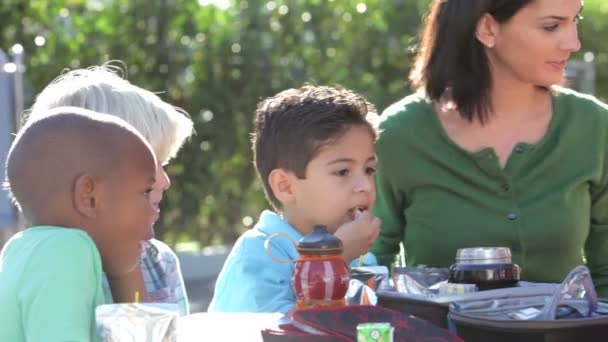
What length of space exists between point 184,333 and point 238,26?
603cm

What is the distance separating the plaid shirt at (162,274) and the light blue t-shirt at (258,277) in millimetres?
182

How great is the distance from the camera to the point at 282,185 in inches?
115

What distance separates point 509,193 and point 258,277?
82 cm

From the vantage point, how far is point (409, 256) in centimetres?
332

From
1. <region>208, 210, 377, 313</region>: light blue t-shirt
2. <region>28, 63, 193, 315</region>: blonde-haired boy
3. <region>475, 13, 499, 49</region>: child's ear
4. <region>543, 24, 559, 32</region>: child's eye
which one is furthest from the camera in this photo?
<region>475, 13, 499, 49</region>: child's ear

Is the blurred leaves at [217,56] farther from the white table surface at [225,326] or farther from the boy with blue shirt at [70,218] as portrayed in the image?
the boy with blue shirt at [70,218]

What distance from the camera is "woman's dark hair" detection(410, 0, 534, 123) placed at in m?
3.26

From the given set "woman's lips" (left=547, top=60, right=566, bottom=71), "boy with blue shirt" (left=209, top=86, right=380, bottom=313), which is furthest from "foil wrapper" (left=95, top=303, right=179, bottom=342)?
"woman's lips" (left=547, top=60, right=566, bottom=71)

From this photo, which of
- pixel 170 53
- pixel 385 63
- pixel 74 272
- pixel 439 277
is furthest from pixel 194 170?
pixel 74 272

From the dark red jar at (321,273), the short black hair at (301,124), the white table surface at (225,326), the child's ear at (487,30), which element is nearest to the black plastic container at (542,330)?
the dark red jar at (321,273)

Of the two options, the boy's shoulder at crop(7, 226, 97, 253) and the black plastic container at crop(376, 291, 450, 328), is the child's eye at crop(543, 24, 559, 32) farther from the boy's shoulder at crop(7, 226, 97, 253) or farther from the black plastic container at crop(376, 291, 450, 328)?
the boy's shoulder at crop(7, 226, 97, 253)

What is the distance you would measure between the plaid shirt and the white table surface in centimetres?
45

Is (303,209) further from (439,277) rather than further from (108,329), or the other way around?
(108,329)

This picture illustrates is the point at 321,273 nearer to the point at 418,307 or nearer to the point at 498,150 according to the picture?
the point at 418,307
